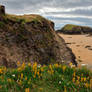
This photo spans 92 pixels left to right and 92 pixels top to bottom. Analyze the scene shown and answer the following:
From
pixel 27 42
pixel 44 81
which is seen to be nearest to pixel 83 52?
pixel 27 42

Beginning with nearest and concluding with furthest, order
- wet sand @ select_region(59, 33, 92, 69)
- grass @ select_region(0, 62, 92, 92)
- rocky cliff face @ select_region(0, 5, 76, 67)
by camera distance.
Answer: grass @ select_region(0, 62, 92, 92) < rocky cliff face @ select_region(0, 5, 76, 67) < wet sand @ select_region(59, 33, 92, 69)

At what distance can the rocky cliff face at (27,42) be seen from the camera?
Result: 816cm

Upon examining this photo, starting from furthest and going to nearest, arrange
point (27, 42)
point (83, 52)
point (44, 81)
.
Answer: point (83, 52) → point (27, 42) → point (44, 81)

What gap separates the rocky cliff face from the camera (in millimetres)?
8156

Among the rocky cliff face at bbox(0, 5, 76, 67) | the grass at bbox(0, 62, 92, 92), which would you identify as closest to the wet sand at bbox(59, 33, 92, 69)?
the grass at bbox(0, 62, 92, 92)

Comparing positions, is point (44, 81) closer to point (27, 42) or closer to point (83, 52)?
point (27, 42)

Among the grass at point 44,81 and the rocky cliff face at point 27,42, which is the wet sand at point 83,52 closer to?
the grass at point 44,81

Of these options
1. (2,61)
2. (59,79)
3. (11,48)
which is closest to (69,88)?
(59,79)

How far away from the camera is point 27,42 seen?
9.00 meters

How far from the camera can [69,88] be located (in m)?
3.81

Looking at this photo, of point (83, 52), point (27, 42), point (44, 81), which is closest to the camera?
point (44, 81)

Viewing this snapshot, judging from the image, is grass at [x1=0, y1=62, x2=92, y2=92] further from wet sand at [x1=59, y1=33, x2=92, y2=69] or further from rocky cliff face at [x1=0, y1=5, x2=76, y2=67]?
rocky cliff face at [x1=0, y1=5, x2=76, y2=67]

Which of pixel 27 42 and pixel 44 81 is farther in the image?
pixel 27 42

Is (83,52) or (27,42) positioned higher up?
(27,42)
